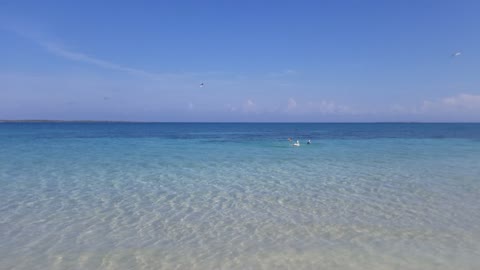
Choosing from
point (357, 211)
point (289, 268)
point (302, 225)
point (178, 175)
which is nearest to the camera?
point (289, 268)

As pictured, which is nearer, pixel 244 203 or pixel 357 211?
pixel 357 211

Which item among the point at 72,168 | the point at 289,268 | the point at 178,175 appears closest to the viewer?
the point at 289,268

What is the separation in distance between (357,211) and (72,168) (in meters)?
12.6

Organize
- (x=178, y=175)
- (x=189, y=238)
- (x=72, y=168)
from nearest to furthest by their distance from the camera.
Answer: (x=189, y=238) → (x=178, y=175) → (x=72, y=168)

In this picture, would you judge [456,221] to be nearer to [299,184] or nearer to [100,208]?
[299,184]

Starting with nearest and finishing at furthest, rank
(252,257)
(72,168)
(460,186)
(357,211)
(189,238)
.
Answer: (252,257)
(189,238)
(357,211)
(460,186)
(72,168)

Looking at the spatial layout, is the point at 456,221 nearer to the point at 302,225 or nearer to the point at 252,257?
the point at 302,225

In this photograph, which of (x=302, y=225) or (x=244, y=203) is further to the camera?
(x=244, y=203)

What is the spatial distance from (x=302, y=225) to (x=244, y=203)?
7.17 feet

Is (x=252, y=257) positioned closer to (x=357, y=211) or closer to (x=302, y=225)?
(x=302, y=225)

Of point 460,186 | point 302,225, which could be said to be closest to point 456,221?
point 302,225

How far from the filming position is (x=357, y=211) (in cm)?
864

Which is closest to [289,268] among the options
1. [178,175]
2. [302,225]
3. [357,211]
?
[302,225]

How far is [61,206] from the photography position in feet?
29.5
